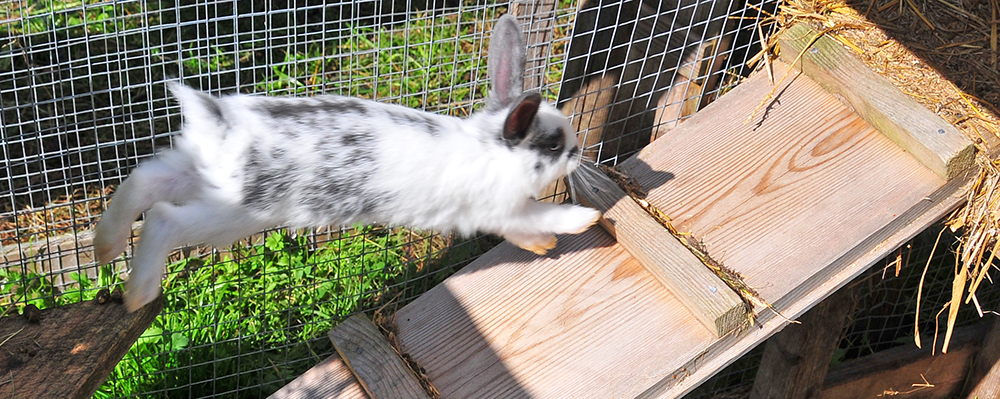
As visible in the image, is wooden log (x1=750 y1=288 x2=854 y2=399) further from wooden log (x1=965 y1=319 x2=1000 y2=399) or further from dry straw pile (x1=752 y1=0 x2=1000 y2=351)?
wooden log (x1=965 y1=319 x2=1000 y2=399)

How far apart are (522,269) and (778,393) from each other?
55.1 inches

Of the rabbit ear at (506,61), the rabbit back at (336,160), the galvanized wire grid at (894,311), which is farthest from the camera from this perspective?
the galvanized wire grid at (894,311)

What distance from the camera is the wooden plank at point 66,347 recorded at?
7.77 ft

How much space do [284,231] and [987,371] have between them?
2.93 meters

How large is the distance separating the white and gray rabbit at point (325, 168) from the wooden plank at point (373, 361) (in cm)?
37

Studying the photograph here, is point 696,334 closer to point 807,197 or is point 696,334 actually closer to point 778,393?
point 807,197

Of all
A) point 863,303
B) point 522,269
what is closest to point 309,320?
point 522,269

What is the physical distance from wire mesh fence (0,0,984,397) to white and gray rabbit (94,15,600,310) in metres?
0.41

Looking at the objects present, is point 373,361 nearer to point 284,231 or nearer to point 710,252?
point 710,252

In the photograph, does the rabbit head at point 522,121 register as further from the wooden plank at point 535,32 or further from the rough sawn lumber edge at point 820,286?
the wooden plank at point 535,32

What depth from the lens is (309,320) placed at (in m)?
3.52

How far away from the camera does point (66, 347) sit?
2.46m

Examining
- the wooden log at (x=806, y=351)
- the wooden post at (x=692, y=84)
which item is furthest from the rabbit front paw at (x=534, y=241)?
the wooden log at (x=806, y=351)

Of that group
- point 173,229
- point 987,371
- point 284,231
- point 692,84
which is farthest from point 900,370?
point 173,229
